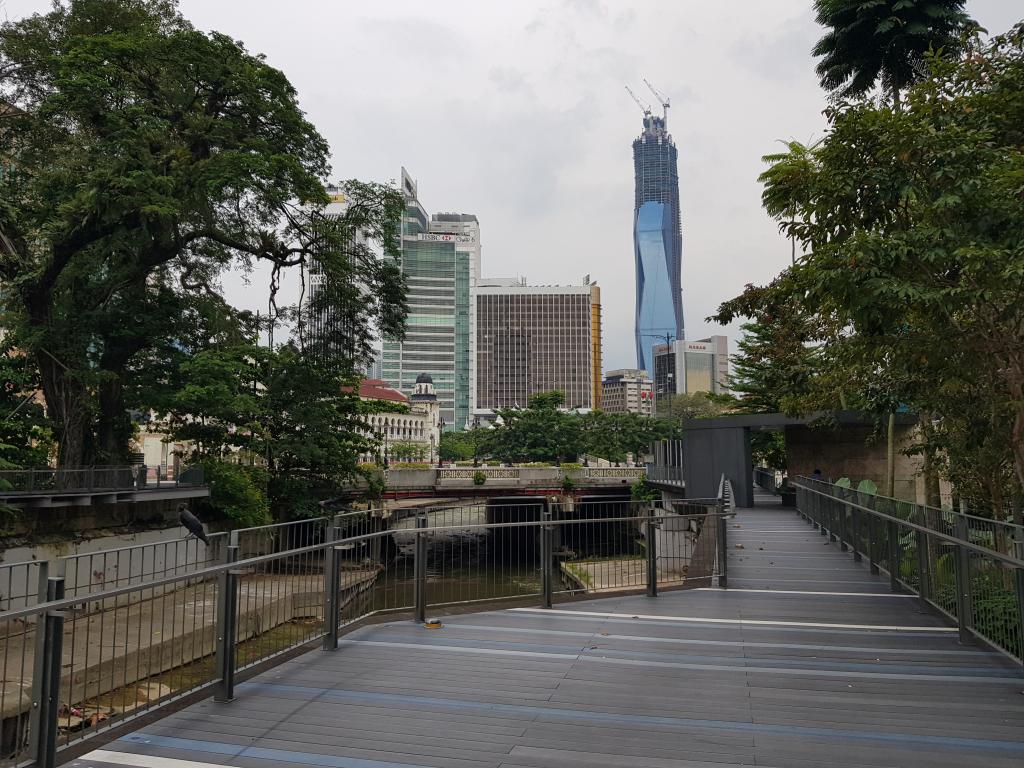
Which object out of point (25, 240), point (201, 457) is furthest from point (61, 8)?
point (201, 457)

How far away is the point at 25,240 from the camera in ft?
76.5

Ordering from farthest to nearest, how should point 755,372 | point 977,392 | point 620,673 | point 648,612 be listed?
1. point 755,372
2. point 977,392
3. point 648,612
4. point 620,673

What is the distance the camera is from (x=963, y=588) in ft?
23.8

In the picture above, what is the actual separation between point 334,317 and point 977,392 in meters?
21.9

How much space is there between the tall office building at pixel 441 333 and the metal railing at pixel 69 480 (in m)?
148

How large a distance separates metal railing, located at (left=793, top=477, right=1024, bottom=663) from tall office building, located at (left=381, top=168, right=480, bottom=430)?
160022 mm

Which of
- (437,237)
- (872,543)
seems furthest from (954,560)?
(437,237)

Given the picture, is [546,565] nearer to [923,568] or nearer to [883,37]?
[923,568]

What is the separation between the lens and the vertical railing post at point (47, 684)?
4074mm

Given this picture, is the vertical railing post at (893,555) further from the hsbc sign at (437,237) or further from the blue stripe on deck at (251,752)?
the hsbc sign at (437,237)

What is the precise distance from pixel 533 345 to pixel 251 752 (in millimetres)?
189662

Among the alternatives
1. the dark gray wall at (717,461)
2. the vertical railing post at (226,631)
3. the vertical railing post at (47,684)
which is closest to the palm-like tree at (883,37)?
the dark gray wall at (717,461)

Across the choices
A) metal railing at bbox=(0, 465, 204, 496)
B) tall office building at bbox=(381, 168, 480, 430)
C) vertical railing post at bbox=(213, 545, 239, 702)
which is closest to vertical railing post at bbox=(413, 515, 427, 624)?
vertical railing post at bbox=(213, 545, 239, 702)

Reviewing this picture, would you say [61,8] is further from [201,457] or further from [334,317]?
[201,457]
